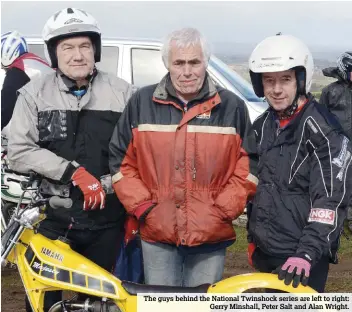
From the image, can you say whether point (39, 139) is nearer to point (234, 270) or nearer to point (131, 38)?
point (234, 270)

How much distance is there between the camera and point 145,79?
291 inches

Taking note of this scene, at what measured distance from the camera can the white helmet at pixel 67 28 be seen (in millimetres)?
3167

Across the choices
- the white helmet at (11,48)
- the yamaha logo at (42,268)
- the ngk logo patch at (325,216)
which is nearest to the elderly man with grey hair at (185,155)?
the ngk logo patch at (325,216)

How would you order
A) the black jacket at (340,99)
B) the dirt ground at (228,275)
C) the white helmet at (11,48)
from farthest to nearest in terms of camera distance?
the black jacket at (340,99), the white helmet at (11,48), the dirt ground at (228,275)

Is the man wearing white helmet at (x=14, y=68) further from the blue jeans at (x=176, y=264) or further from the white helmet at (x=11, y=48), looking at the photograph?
the blue jeans at (x=176, y=264)

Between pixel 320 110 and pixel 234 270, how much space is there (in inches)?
126

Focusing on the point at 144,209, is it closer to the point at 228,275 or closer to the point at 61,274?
the point at 61,274

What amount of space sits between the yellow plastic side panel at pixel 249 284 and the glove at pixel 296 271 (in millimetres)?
79

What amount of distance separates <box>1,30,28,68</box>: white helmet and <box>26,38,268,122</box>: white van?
3.96 ft

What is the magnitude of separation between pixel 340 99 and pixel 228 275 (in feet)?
6.89

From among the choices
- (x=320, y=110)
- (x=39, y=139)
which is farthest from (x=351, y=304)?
(x=39, y=139)

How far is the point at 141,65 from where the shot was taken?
7.43 metres

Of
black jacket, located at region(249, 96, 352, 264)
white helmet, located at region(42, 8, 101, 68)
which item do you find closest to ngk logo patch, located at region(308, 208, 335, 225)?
black jacket, located at region(249, 96, 352, 264)

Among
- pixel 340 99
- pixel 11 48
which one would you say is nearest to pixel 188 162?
pixel 11 48
